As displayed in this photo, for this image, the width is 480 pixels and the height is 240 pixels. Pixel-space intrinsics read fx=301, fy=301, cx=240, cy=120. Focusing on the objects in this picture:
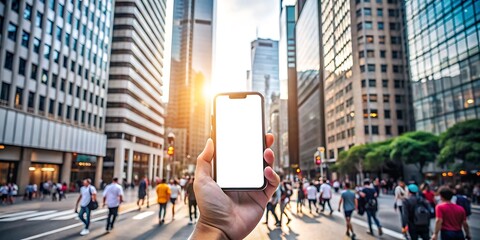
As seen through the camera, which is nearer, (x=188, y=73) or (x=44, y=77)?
(x=44, y=77)

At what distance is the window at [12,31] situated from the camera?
1098 inches

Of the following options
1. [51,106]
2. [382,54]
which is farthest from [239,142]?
[382,54]

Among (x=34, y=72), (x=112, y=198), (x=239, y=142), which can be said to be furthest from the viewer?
(x=34, y=72)

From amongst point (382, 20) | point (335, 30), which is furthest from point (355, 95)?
point (335, 30)

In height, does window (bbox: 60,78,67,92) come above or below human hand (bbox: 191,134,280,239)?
above

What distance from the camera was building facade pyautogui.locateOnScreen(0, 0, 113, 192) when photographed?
28047mm

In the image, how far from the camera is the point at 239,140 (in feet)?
10.3

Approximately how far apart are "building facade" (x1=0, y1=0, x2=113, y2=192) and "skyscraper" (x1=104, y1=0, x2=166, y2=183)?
5689 millimetres

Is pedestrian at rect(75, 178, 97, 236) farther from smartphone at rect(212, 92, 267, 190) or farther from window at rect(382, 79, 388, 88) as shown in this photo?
window at rect(382, 79, 388, 88)

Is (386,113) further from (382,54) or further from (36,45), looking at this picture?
(36,45)

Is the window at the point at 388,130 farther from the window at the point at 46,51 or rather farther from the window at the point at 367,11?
the window at the point at 46,51

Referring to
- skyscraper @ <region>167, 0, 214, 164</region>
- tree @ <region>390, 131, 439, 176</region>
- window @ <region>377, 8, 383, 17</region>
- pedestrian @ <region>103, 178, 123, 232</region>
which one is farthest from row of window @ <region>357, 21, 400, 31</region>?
skyscraper @ <region>167, 0, 214, 164</region>

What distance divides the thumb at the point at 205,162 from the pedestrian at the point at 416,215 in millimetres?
6554

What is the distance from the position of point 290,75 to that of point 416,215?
143 m
